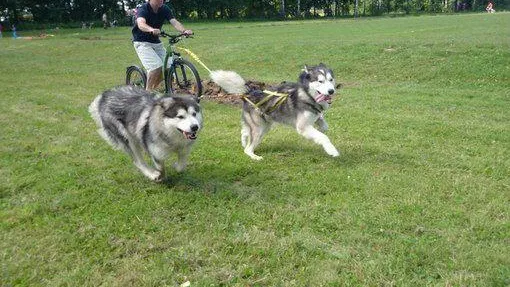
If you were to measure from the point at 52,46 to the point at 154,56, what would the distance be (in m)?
20.0

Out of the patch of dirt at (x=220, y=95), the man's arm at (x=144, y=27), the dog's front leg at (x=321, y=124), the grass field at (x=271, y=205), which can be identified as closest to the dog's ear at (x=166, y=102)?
the grass field at (x=271, y=205)

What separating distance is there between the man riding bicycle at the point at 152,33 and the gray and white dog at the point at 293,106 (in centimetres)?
201

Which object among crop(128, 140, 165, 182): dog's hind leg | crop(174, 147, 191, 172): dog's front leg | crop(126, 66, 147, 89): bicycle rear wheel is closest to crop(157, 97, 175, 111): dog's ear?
crop(174, 147, 191, 172): dog's front leg

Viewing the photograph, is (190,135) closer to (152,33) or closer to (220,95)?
(152,33)

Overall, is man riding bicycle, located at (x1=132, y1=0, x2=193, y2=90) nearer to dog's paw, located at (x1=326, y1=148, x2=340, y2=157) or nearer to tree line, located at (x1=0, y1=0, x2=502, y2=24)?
dog's paw, located at (x1=326, y1=148, x2=340, y2=157)

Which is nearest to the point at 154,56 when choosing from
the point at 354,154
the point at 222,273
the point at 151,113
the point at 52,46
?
the point at 151,113

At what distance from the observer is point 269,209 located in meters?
4.53

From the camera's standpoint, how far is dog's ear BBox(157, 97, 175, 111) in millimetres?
4586

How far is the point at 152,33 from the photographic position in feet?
Answer: 25.2

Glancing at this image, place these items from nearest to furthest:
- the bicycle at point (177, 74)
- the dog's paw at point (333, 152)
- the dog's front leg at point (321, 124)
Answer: the dog's paw at point (333, 152) < the dog's front leg at point (321, 124) < the bicycle at point (177, 74)

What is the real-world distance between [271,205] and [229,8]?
60154 millimetres

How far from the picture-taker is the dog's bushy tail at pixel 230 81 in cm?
628

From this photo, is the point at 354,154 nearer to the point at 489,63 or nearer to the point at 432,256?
the point at 432,256

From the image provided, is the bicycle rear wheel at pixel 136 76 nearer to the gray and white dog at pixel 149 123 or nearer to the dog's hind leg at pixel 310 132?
the gray and white dog at pixel 149 123
